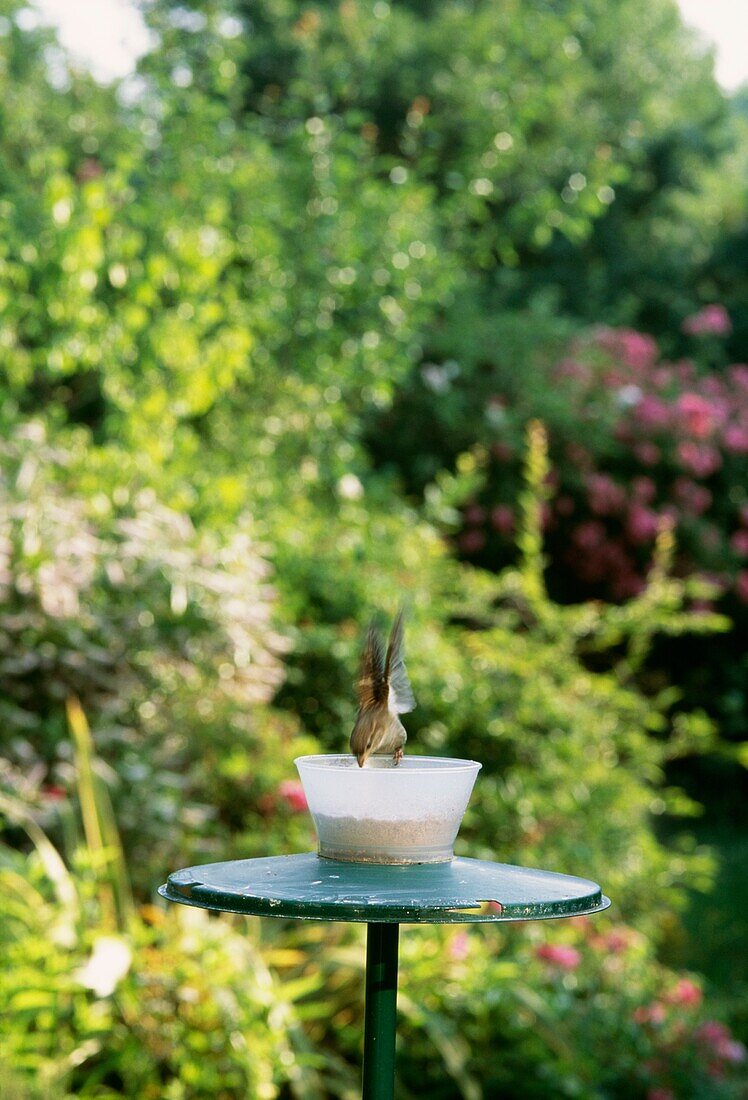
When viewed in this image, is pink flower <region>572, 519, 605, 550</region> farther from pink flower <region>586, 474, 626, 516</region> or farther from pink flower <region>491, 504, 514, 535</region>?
pink flower <region>491, 504, 514, 535</region>

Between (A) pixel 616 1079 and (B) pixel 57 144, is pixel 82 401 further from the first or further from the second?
(A) pixel 616 1079

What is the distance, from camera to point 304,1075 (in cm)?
334

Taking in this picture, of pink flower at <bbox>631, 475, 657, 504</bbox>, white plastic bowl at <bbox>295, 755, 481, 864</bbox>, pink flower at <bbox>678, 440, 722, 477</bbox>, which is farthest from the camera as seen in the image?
pink flower at <bbox>678, 440, 722, 477</bbox>

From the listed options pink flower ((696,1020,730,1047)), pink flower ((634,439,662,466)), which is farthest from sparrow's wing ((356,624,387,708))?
pink flower ((634,439,662,466))

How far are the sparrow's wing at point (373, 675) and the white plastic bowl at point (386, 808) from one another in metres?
0.08

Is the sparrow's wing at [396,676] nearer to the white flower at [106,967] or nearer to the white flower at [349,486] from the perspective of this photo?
the white flower at [106,967]

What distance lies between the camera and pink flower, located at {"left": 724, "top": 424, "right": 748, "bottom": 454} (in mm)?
8812

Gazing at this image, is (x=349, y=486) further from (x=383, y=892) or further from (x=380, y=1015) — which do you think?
(x=383, y=892)

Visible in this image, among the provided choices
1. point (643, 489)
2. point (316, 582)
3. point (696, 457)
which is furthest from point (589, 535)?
point (316, 582)

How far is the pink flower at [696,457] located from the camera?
850cm

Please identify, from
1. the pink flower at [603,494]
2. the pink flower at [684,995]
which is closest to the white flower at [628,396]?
the pink flower at [603,494]

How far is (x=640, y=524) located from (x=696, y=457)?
627mm

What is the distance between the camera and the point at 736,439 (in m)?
8.81

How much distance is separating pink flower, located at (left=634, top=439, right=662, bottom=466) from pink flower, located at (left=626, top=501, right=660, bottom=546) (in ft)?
0.94
